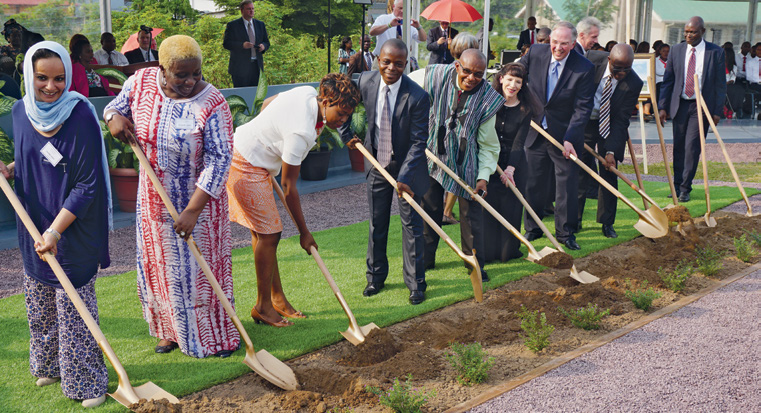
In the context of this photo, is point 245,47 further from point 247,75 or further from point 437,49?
point 437,49

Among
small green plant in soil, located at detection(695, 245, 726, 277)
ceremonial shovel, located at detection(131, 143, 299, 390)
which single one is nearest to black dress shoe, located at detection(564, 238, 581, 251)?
small green plant in soil, located at detection(695, 245, 726, 277)

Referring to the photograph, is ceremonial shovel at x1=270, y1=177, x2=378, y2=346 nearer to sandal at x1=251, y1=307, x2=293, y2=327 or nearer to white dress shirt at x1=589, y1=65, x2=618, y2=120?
sandal at x1=251, y1=307, x2=293, y2=327

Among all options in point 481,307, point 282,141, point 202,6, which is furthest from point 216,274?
point 202,6

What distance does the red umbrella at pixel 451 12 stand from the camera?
13.9m

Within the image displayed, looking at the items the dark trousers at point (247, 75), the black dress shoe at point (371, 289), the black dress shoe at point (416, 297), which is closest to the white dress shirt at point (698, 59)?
the black dress shoe at point (416, 297)

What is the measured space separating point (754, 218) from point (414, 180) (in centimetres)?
528

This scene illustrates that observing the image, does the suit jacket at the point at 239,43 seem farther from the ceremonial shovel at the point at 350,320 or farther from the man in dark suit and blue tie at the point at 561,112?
the ceremonial shovel at the point at 350,320

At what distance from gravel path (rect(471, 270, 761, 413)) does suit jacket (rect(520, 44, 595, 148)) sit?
7.92 ft

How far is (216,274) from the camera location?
Result: 4680 mm

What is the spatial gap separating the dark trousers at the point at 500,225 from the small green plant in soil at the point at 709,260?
168cm

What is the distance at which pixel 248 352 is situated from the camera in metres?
4.36

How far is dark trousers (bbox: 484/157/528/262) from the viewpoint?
23.5 ft

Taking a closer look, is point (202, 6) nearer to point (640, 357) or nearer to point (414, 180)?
point (414, 180)

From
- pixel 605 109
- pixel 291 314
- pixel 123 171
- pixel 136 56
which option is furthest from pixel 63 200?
pixel 136 56
